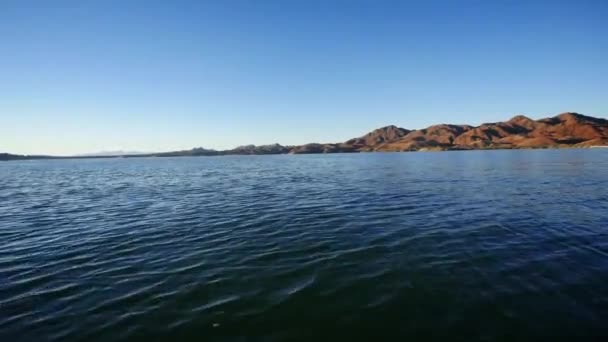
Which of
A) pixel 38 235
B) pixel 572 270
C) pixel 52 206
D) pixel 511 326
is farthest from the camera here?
pixel 52 206

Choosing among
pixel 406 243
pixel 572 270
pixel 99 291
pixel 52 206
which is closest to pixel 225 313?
pixel 99 291

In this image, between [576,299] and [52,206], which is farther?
[52,206]

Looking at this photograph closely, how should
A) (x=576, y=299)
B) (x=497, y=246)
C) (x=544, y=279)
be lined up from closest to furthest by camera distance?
(x=576, y=299) < (x=544, y=279) < (x=497, y=246)

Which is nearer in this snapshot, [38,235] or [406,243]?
[406,243]

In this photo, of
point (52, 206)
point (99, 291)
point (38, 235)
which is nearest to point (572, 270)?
point (99, 291)

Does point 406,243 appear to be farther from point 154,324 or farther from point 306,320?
point 154,324

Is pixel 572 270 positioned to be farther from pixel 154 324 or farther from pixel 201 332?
pixel 154 324

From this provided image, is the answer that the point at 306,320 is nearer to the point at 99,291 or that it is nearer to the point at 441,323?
the point at 441,323

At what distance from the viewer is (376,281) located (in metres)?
11.3

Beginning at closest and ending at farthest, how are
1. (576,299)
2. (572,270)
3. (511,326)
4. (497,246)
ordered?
1. (511,326)
2. (576,299)
3. (572,270)
4. (497,246)

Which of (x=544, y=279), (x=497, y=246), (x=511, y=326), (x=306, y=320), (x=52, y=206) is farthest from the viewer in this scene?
(x=52, y=206)

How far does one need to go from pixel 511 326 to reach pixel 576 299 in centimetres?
288

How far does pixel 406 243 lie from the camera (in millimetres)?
15633

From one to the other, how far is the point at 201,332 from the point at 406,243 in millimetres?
10364
